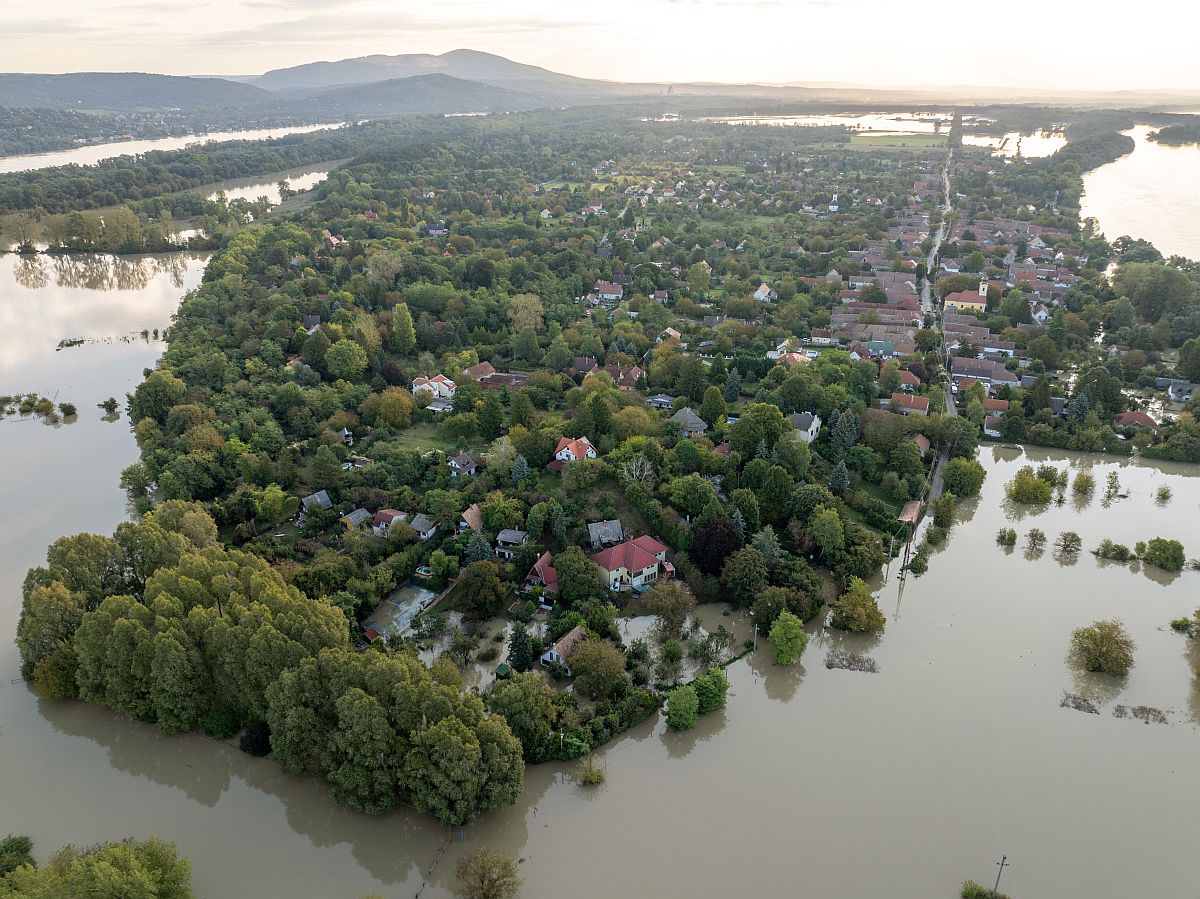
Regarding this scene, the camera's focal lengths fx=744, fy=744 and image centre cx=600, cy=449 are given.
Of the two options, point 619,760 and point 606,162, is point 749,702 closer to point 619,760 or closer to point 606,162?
point 619,760

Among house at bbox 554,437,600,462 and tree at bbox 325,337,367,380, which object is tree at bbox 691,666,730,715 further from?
tree at bbox 325,337,367,380

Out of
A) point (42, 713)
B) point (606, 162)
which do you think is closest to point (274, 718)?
point (42, 713)

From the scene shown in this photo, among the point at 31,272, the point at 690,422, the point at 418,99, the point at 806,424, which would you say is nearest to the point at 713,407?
the point at 690,422

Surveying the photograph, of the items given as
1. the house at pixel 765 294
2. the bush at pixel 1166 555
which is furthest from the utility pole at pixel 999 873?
the house at pixel 765 294

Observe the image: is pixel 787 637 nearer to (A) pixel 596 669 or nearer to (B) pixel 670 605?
(B) pixel 670 605

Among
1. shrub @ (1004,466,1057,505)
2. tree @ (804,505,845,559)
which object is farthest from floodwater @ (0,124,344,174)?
shrub @ (1004,466,1057,505)

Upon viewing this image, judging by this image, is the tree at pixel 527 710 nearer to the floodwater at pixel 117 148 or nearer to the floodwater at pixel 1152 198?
the floodwater at pixel 1152 198
